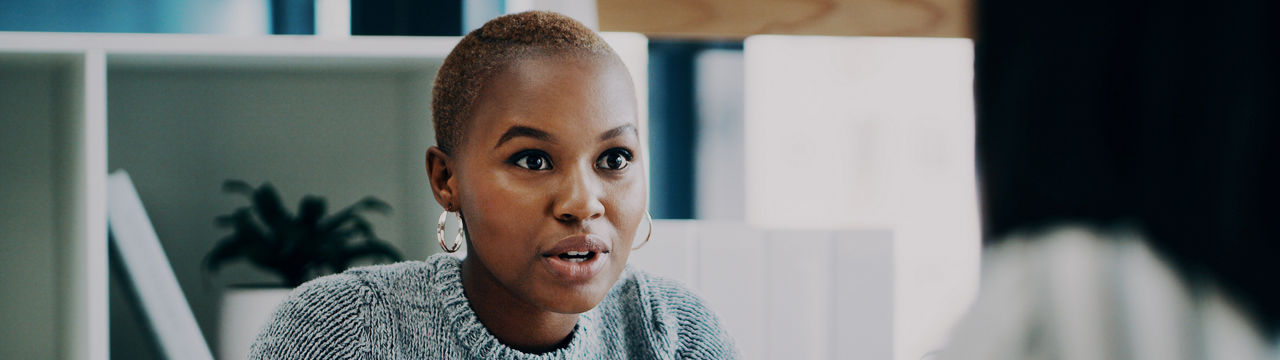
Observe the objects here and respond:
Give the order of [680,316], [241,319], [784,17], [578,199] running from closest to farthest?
[784,17], [578,199], [680,316], [241,319]

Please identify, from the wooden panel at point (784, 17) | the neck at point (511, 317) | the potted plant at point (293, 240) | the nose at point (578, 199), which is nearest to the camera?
the wooden panel at point (784, 17)

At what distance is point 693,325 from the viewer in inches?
41.2

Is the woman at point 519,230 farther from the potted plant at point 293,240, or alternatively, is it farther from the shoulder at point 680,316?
the potted plant at point 293,240

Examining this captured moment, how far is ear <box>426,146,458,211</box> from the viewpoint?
37.3 inches

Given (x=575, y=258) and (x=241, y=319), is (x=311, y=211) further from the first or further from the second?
(x=575, y=258)

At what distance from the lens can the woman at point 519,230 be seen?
84 cm

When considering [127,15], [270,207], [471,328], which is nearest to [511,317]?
[471,328]

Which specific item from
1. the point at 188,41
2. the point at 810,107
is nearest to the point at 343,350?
the point at 188,41

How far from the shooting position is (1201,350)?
5.4 inches

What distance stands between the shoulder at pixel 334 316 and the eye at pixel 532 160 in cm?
19

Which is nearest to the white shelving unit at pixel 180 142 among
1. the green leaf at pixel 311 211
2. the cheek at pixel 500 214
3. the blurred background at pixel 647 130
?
the blurred background at pixel 647 130

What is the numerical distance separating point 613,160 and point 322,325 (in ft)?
0.97

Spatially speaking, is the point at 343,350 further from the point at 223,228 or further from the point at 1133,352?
the point at 223,228

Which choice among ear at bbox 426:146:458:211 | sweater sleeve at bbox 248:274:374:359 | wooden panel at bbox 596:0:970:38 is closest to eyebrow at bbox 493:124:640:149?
ear at bbox 426:146:458:211
